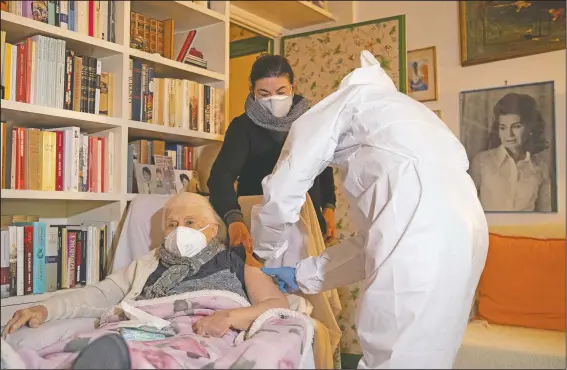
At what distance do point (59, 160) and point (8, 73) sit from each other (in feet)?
0.80

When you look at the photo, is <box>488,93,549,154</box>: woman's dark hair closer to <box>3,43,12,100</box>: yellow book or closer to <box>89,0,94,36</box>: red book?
<box>89,0,94,36</box>: red book

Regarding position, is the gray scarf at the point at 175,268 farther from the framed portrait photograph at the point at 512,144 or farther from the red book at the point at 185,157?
the framed portrait photograph at the point at 512,144

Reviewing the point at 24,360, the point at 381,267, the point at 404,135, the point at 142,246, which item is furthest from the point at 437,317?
the point at 142,246

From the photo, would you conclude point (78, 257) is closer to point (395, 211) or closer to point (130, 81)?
point (130, 81)

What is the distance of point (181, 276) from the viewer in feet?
3.93

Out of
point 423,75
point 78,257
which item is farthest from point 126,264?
point 423,75

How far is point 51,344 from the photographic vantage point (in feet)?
3.27

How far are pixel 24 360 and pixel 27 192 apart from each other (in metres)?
0.63

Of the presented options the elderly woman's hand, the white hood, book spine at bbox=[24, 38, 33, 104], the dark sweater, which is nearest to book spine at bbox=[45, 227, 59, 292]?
book spine at bbox=[24, 38, 33, 104]

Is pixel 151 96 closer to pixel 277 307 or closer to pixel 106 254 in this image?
pixel 106 254

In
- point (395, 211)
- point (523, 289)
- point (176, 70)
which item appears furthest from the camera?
point (176, 70)

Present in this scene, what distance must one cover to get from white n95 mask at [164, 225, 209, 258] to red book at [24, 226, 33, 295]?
1.31 feet

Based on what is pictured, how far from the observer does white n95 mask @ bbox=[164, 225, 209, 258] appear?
3.96 ft

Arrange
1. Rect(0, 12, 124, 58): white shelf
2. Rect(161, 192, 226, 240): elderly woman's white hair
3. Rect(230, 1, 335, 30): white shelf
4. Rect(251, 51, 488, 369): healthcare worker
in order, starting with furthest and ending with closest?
Rect(230, 1, 335, 30): white shelf < Rect(0, 12, 124, 58): white shelf < Rect(161, 192, 226, 240): elderly woman's white hair < Rect(251, 51, 488, 369): healthcare worker
